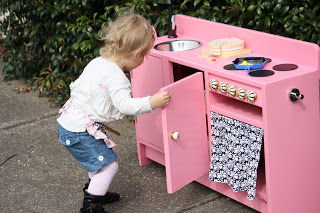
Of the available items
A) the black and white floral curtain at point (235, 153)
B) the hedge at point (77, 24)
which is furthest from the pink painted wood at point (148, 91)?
the hedge at point (77, 24)

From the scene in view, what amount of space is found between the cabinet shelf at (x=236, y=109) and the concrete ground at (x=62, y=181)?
62 cm

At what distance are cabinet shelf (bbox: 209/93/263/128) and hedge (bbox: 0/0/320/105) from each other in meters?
0.70

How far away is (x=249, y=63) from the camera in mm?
3186

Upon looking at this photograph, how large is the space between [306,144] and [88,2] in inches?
106

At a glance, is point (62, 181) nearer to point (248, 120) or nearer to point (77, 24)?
point (248, 120)

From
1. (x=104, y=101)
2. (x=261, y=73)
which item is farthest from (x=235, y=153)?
(x=104, y=101)

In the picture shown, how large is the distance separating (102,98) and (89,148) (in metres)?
0.32

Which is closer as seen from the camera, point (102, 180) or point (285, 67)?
point (285, 67)

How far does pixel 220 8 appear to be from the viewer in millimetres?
→ 4320

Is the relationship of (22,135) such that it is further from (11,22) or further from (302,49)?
(302,49)

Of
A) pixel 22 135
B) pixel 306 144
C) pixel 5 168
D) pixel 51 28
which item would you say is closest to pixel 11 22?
pixel 51 28

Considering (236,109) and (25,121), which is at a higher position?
(236,109)

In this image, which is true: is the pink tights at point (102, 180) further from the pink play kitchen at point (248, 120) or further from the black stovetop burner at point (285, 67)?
the black stovetop burner at point (285, 67)

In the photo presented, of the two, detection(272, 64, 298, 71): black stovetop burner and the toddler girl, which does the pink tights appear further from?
detection(272, 64, 298, 71): black stovetop burner
